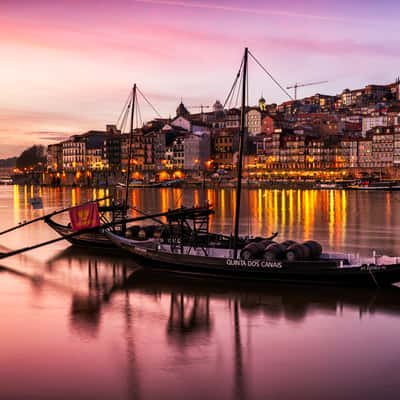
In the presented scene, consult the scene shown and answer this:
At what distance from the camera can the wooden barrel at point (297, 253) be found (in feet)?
59.8

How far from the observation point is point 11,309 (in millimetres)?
16203

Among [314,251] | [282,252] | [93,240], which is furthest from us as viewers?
[93,240]

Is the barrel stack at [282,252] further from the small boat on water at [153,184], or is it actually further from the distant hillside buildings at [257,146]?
the small boat on water at [153,184]

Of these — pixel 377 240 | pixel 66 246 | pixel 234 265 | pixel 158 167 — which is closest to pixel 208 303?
pixel 234 265

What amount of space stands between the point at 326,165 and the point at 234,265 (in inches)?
4370

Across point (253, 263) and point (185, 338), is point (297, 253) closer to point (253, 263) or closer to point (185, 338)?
point (253, 263)

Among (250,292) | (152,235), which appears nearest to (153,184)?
(152,235)

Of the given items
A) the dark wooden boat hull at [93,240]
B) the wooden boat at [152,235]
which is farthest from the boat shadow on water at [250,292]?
the dark wooden boat hull at [93,240]

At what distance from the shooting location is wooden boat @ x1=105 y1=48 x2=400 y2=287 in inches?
679

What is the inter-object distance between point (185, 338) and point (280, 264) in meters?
5.50

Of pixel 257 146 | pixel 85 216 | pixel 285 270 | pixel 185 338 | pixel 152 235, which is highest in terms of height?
pixel 257 146

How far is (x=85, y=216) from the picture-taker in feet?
79.4

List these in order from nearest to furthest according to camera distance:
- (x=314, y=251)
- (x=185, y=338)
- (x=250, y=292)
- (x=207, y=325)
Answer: (x=185, y=338) → (x=207, y=325) → (x=250, y=292) → (x=314, y=251)

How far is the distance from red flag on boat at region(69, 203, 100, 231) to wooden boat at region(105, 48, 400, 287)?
14.1ft
